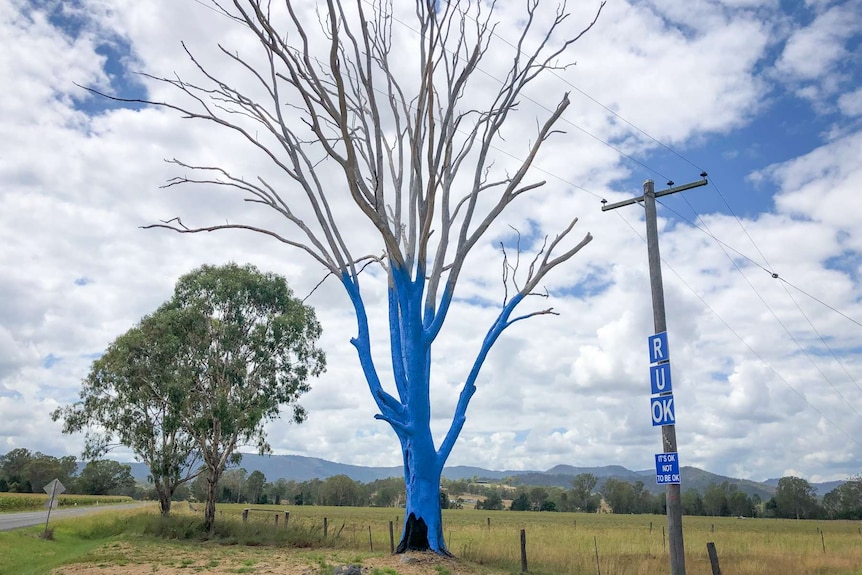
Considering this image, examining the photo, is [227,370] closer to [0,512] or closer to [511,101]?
[511,101]

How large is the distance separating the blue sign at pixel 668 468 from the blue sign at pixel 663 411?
22.8 inches

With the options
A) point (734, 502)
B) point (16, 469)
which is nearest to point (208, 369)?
point (16, 469)

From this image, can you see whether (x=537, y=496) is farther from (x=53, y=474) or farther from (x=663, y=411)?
(x=663, y=411)

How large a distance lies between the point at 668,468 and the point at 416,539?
6293 mm

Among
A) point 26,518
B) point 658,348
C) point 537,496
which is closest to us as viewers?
point 658,348

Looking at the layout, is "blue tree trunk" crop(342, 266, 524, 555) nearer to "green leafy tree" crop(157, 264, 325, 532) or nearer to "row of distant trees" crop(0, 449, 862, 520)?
"green leafy tree" crop(157, 264, 325, 532)

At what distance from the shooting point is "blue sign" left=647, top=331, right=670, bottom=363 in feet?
41.4

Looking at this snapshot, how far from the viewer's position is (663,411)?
12.3 meters

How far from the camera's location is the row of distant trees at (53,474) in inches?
3223

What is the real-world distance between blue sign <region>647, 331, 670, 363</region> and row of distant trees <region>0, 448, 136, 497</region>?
76213mm

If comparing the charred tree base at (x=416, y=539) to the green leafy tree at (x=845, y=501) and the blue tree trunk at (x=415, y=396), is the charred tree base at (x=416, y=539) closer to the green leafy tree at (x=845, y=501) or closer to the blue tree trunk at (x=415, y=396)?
the blue tree trunk at (x=415, y=396)

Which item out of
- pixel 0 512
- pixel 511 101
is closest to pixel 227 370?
pixel 511 101

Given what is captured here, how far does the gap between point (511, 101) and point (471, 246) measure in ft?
12.7

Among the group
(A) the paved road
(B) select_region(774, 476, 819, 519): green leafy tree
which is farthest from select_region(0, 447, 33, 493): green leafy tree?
(B) select_region(774, 476, 819, 519): green leafy tree
